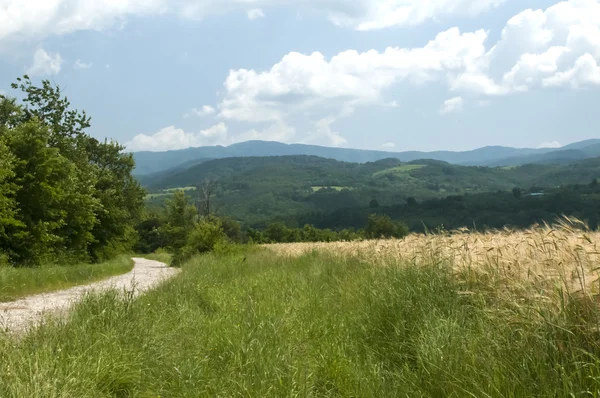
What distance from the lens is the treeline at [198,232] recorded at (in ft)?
96.6

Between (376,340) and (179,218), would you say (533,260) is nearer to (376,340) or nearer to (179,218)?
(376,340)

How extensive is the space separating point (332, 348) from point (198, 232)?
969 inches

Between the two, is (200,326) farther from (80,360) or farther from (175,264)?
(175,264)

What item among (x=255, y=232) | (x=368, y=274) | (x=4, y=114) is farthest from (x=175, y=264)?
(x=255, y=232)

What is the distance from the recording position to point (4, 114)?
31.6 m

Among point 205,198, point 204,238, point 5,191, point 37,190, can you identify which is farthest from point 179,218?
point 5,191

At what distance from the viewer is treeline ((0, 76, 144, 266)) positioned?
24.2 m

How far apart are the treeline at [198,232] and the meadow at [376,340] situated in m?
8.18

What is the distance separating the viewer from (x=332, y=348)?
5.69 m

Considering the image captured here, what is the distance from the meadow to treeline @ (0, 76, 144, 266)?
17.9 m

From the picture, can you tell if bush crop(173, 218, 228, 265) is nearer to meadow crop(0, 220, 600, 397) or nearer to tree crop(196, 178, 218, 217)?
meadow crop(0, 220, 600, 397)

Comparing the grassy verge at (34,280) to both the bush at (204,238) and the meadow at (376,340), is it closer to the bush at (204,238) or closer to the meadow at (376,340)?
the meadow at (376,340)

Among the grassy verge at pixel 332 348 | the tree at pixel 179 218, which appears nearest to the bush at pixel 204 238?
the tree at pixel 179 218

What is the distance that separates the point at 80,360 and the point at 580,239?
5.34 m
